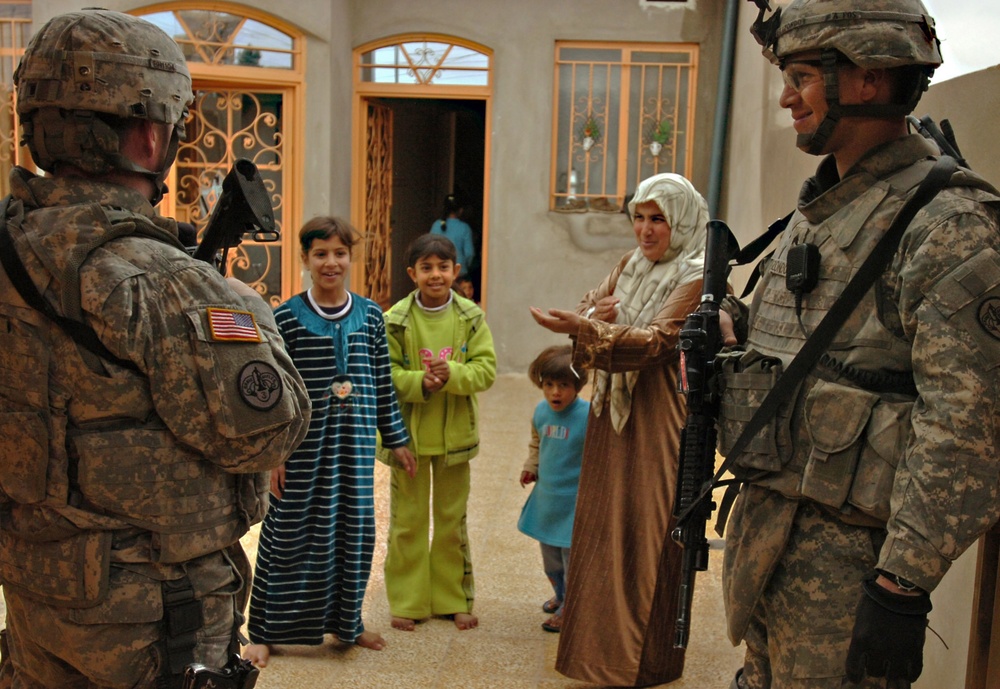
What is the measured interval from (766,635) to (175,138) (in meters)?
1.65

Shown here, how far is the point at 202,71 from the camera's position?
8.43 metres

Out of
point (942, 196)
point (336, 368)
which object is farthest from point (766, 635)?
point (336, 368)

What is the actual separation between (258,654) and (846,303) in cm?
256

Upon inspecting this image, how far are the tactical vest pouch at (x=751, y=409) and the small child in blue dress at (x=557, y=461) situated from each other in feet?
5.49

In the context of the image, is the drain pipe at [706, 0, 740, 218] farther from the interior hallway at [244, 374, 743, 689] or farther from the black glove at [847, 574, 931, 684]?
the black glove at [847, 574, 931, 684]

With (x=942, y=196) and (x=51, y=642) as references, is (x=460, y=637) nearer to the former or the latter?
(x=51, y=642)

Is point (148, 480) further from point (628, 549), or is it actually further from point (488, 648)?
point (488, 648)

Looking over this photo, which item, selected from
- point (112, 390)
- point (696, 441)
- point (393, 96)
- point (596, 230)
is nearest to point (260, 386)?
point (112, 390)

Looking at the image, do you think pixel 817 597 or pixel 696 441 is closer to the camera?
pixel 817 597

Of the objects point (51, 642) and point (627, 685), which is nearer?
point (51, 642)

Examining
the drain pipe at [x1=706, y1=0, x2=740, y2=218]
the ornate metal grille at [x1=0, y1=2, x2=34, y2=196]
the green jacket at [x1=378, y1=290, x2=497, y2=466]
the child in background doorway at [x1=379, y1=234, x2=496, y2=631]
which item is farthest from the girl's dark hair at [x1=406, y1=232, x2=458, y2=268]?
→ the ornate metal grille at [x1=0, y1=2, x2=34, y2=196]

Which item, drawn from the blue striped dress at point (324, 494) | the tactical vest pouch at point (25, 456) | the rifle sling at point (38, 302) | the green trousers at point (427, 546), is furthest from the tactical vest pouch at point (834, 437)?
the green trousers at point (427, 546)

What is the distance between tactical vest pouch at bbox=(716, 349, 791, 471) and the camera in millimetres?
2072

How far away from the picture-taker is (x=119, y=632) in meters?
2.00
